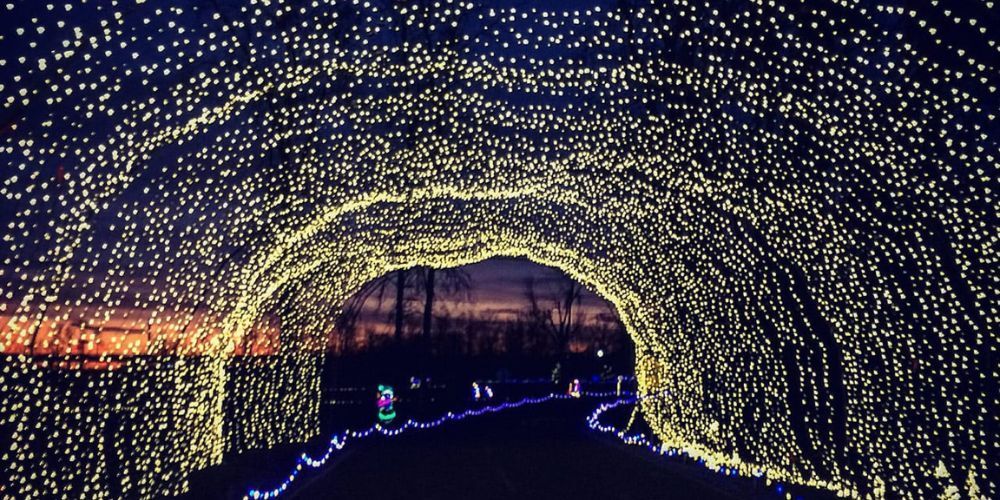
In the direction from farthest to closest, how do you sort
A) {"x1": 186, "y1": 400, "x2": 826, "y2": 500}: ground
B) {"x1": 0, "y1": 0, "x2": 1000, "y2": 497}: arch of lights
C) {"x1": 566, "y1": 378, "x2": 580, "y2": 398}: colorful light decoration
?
{"x1": 566, "y1": 378, "x2": 580, "y2": 398}: colorful light decoration → {"x1": 186, "y1": 400, "x2": 826, "y2": 500}: ground → {"x1": 0, "y1": 0, "x2": 1000, "y2": 497}: arch of lights

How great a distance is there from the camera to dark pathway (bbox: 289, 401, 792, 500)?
13430mm

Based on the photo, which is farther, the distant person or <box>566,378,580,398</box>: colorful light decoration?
<box>566,378,580,398</box>: colorful light decoration

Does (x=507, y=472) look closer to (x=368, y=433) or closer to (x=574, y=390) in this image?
(x=368, y=433)

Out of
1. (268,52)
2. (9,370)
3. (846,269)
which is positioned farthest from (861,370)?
(9,370)

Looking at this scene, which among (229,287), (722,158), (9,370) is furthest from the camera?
(229,287)

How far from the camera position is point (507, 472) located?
54.1 feet

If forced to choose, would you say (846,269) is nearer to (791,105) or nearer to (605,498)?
(791,105)

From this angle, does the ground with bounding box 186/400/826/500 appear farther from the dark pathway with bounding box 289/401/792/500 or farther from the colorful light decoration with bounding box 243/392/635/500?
the colorful light decoration with bounding box 243/392/635/500

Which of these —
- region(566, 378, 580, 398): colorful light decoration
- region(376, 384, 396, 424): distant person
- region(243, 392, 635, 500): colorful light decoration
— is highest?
region(566, 378, 580, 398): colorful light decoration

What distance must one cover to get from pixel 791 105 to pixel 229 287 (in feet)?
23.6

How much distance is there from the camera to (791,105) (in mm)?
9445

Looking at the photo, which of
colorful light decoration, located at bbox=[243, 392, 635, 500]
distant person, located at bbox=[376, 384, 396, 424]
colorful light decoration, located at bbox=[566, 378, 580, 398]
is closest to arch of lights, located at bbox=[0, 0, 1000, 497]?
colorful light decoration, located at bbox=[243, 392, 635, 500]

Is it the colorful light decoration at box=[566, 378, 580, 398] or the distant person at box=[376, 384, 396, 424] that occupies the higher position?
the colorful light decoration at box=[566, 378, 580, 398]

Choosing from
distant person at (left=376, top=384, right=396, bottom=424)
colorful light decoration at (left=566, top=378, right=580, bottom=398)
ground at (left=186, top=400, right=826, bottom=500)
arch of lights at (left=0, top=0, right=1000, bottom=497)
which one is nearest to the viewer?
arch of lights at (left=0, top=0, right=1000, bottom=497)
